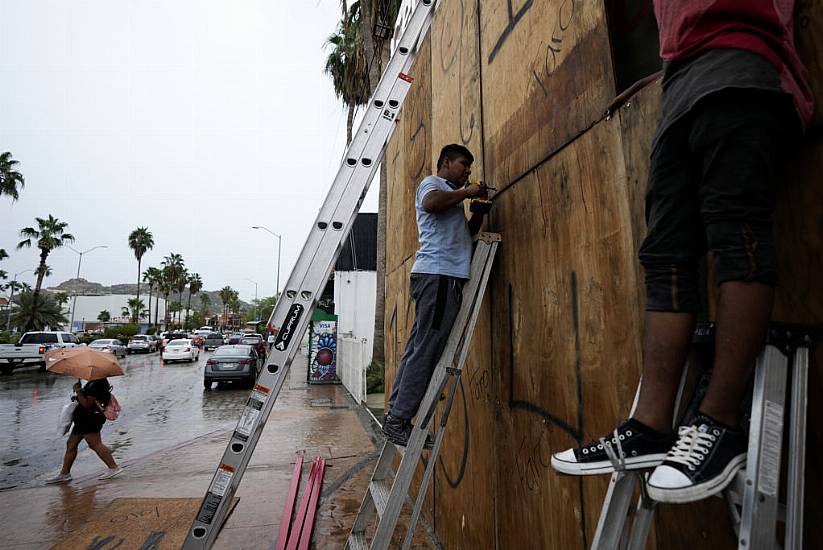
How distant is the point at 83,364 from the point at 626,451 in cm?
669

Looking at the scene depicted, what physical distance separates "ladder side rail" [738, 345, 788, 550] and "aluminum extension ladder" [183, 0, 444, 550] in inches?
76.9

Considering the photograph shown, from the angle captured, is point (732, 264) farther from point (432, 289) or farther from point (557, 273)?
point (432, 289)

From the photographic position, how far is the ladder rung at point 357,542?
258 centimetres

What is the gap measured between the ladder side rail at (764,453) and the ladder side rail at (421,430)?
1420 millimetres

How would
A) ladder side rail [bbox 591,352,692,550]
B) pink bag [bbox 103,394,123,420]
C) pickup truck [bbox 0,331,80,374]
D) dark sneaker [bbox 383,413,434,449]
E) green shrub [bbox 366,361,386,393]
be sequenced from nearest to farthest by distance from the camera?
ladder side rail [bbox 591,352,692,550]
dark sneaker [bbox 383,413,434,449]
pink bag [bbox 103,394,123,420]
green shrub [bbox 366,361,386,393]
pickup truck [bbox 0,331,80,374]

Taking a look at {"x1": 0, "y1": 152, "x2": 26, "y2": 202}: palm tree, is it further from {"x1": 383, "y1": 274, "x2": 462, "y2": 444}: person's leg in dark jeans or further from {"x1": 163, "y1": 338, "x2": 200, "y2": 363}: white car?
{"x1": 383, "y1": 274, "x2": 462, "y2": 444}: person's leg in dark jeans

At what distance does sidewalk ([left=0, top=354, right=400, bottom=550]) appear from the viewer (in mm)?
3684

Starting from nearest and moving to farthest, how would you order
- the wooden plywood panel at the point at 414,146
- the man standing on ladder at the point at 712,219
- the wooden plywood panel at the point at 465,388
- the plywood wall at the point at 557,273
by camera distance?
1. the man standing on ladder at the point at 712,219
2. the plywood wall at the point at 557,273
3. the wooden plywood panel at the point at 465,388
4. the wooden plywood panel at the point at 414,146

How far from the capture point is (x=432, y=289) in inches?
93.9

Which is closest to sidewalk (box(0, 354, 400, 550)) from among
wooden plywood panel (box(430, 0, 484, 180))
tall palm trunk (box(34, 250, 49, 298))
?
wooden plywood panel (box(430, 0, 484, 180))

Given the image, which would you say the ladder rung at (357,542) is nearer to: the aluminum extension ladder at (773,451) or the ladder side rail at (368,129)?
the ladder side rail at (368,129)

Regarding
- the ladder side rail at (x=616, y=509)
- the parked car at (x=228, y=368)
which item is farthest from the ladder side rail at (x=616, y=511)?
the parked car at (x=228, y=368)

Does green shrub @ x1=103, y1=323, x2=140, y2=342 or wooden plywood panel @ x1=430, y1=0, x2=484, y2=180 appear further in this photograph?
green shrub @ x1=103, y1=323, x2=140, y2=342

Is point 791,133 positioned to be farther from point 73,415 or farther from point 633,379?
point 73,415
